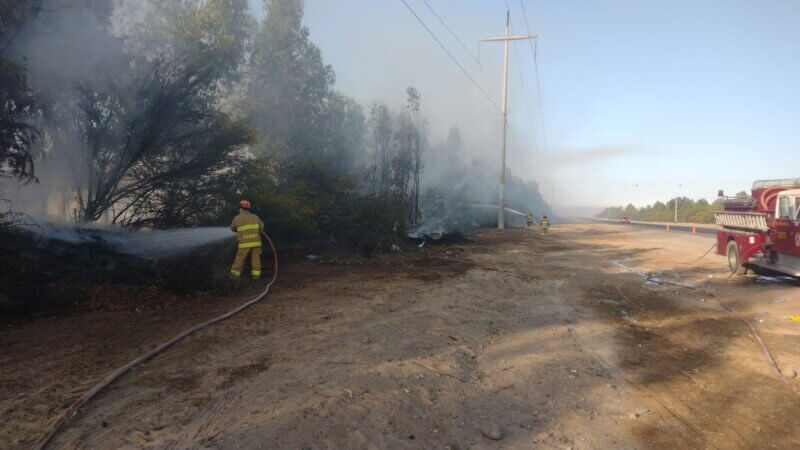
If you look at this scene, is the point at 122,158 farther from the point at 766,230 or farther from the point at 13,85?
the point at 766,230

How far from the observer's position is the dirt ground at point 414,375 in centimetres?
295

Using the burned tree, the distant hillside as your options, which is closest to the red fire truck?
the burned tree

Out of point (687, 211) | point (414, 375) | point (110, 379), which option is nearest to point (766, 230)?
point (414, 375)

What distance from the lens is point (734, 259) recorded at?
10.6 m

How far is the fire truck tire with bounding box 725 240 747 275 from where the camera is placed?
33.2 ft

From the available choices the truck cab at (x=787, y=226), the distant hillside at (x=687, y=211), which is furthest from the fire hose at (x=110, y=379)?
the distant hillside at (x=687, y=211)

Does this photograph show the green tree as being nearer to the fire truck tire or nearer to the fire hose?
the fire hose

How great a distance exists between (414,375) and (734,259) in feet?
35.6

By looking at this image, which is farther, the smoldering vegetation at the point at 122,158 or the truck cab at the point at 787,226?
the truck cab at the point at 787,226

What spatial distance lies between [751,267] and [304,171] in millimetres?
11983

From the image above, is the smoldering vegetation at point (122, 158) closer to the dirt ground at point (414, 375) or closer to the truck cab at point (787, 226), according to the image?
the dirt ground at point (414, 375)

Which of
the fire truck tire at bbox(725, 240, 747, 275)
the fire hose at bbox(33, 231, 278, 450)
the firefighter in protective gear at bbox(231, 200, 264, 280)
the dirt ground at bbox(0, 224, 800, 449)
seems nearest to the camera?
the fire hose at bbox(33, 231, 278, 450)

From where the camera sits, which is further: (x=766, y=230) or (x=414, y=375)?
(x=766, y=230)

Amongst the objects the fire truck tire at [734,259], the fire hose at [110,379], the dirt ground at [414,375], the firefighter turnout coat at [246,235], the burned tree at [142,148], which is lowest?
the dirt ground at [414,375]
